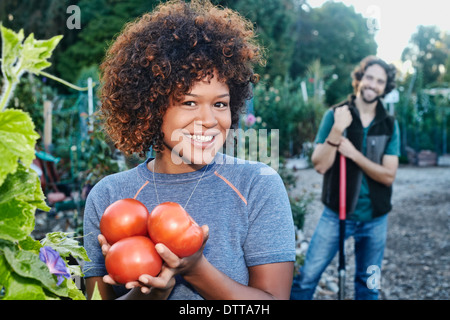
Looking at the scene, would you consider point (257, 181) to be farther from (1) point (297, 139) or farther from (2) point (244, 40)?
(1) point (297, 139)

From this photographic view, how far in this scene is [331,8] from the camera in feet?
101

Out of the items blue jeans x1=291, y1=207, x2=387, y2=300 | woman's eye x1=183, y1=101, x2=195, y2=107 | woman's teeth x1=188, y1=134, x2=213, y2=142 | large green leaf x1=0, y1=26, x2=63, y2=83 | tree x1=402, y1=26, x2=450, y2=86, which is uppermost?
tree x1=402, y1=26, x2=450, y2=86

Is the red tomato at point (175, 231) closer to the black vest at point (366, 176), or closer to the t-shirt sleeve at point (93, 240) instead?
the t-shirt sleeve at point (93, 240)

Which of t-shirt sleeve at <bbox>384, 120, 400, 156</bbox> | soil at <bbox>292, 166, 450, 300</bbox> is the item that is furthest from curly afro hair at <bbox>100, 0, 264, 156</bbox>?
soil at <bbox>292, 166, 450, 300</bbox>

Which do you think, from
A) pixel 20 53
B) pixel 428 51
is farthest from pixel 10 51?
pixel 428 51

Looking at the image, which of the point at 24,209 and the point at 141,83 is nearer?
the point at 24,209

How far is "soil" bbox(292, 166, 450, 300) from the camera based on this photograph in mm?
4492

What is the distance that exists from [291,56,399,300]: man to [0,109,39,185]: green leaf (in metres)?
2.73

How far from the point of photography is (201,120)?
1326mm

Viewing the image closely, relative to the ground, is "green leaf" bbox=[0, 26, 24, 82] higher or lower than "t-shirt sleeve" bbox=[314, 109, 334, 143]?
higher

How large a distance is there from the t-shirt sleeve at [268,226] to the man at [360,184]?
6.09ft

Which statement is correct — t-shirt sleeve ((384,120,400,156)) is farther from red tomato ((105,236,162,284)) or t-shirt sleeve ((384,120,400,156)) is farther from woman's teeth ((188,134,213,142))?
red tomato ((105,236,162,284))
